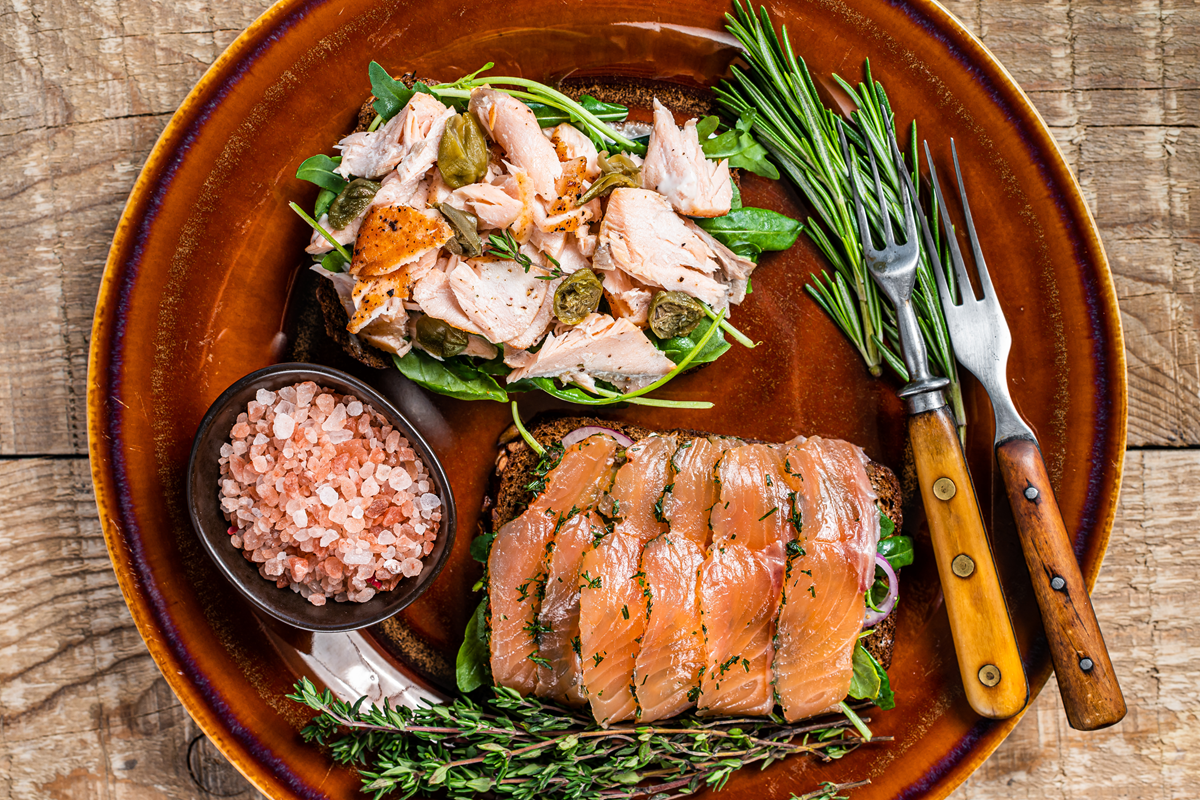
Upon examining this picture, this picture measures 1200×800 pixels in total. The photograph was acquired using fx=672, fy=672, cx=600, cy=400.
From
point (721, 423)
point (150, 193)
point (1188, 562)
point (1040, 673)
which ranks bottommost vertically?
point (1040, 673)

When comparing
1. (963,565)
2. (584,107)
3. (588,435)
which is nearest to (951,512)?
(963,565)

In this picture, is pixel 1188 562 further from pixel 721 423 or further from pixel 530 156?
pixel 530 156

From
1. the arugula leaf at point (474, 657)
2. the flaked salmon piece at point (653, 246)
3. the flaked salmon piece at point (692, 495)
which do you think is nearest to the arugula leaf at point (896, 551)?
the flaked salmon piece at point (692, 495)

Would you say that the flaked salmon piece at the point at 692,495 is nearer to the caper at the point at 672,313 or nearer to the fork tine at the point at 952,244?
the caper at the point at 672,313

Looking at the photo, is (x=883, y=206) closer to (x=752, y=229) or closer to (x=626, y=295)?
(x=752, y=229)

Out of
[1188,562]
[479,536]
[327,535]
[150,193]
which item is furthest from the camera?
[1188,562]

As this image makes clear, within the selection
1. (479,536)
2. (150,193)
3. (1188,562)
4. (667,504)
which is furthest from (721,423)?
(150,193)
